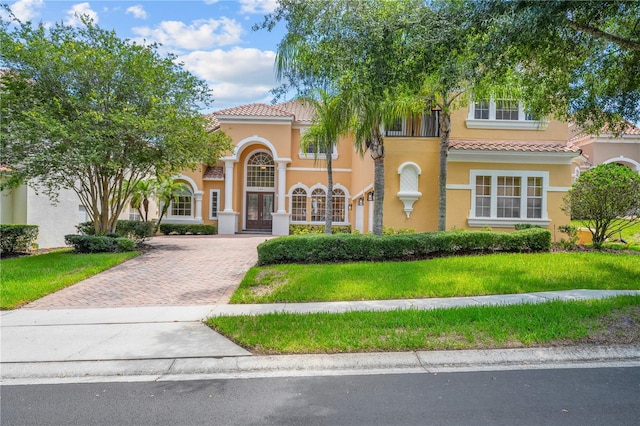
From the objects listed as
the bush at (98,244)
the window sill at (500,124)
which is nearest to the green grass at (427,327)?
the bush at (98,244)

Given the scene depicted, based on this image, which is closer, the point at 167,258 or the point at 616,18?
the point at 616,18

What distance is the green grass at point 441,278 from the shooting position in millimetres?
8453

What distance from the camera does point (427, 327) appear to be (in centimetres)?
612

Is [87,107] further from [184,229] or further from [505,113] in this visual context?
[505,113]

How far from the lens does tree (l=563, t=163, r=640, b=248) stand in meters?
12.5

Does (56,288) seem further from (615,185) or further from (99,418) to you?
(615,185)

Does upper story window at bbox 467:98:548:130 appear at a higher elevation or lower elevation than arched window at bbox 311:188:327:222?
higher

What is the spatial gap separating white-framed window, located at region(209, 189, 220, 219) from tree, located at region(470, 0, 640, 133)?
19983 mm

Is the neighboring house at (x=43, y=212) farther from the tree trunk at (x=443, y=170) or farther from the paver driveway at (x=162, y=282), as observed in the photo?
the tree trunk at (x=443, y=170)

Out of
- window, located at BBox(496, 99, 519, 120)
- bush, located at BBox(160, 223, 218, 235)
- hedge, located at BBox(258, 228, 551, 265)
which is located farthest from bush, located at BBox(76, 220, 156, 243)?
window, located at BBox(496, 99, 519, 120)

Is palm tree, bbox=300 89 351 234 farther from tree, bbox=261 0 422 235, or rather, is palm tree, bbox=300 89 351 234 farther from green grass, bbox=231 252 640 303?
green grass, bbox=231 252 640 303

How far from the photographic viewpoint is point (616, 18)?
8.62m

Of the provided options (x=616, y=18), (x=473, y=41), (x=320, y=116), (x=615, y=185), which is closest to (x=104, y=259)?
(x=320, y=116)

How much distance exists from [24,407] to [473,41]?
27.1ft
